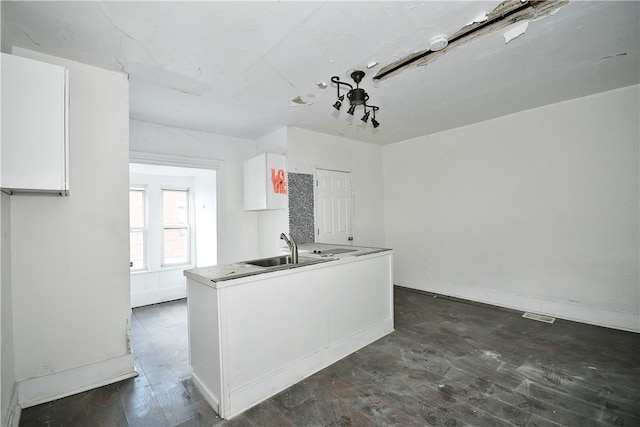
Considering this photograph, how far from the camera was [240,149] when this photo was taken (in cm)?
445

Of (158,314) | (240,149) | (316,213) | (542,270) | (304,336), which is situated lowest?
(158,314)

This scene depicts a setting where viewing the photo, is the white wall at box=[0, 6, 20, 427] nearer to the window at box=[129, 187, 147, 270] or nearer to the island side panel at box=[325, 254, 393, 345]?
the island side panel at box=[325, 254, 393, 345]

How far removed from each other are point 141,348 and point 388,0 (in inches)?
139

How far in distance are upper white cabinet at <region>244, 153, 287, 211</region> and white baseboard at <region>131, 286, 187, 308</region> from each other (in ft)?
6.42

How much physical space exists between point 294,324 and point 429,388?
108 cm

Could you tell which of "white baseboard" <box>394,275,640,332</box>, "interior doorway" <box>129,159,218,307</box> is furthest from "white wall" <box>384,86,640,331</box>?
"interior doorway" <box>129,159,218,307</box>

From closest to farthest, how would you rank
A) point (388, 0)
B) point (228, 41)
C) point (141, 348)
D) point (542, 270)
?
1. point (388, 0)
2. point (228, 41)
3. point (141, 348)
4. point (542, 270)

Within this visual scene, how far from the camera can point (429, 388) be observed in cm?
205

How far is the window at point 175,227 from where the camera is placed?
4.67 m

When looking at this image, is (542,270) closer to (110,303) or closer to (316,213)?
(316,213)

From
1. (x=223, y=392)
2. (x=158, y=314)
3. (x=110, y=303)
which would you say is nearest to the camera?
(x=223, y=392)

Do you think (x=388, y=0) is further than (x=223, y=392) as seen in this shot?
No

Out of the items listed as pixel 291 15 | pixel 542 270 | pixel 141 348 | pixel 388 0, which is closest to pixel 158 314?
pixel 141 348

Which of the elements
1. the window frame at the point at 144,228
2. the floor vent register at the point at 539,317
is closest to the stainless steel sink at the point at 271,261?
the window frame at the point at 144,228
